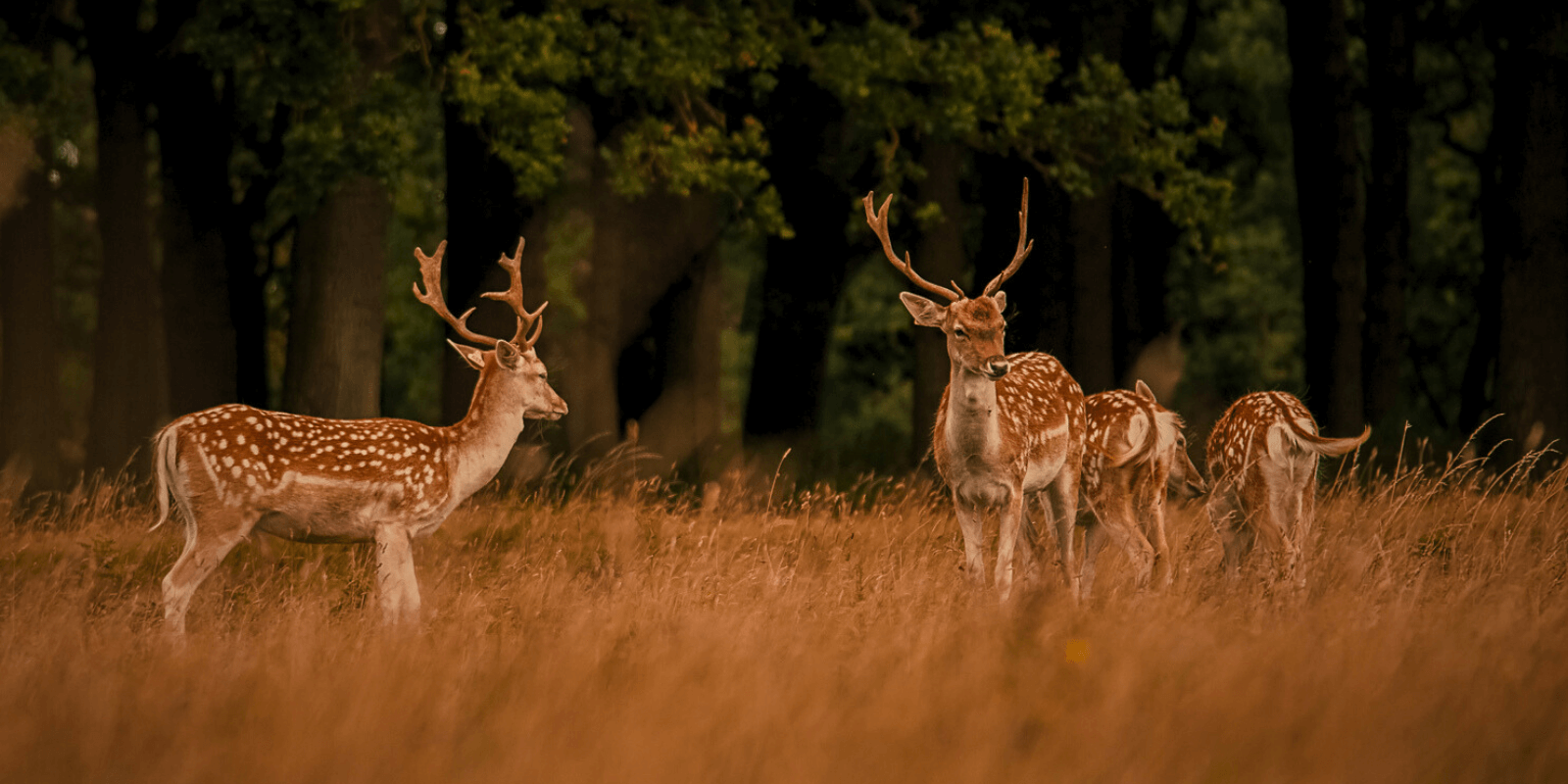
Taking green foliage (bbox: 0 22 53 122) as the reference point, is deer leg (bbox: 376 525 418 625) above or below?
below

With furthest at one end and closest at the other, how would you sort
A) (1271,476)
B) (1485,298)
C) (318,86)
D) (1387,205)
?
(1485,298) < (1387,205) < (318,86) < (1271,476)

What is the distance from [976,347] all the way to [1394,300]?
1142cm

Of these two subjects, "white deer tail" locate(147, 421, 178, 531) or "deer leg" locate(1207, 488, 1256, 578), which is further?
"deer leg" locate(1207, 488, 1256, 578)

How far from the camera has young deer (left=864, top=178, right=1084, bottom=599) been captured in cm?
765

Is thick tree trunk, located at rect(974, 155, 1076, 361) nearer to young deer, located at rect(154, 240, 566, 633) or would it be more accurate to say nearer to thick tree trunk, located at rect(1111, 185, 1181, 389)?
thick tree trunk, located at rect(1111, 185, 1181, 389)

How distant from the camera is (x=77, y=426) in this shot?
102ft

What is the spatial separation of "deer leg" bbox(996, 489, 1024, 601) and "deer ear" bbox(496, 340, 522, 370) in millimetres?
2509

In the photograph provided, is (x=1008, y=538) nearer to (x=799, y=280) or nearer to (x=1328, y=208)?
(x=799, y=280)

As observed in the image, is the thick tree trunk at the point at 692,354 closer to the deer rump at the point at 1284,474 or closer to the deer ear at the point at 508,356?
the deer ear at the point at 508,356

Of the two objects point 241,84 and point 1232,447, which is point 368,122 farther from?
point 1232,447

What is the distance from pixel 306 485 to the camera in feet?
23.9

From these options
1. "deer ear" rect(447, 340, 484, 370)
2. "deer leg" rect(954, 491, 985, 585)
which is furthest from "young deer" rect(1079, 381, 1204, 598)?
"deer ear" rect(447, 340, 484, 370)

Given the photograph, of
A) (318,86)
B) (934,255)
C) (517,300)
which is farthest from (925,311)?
(934,255)

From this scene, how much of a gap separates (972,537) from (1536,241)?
9.57m
